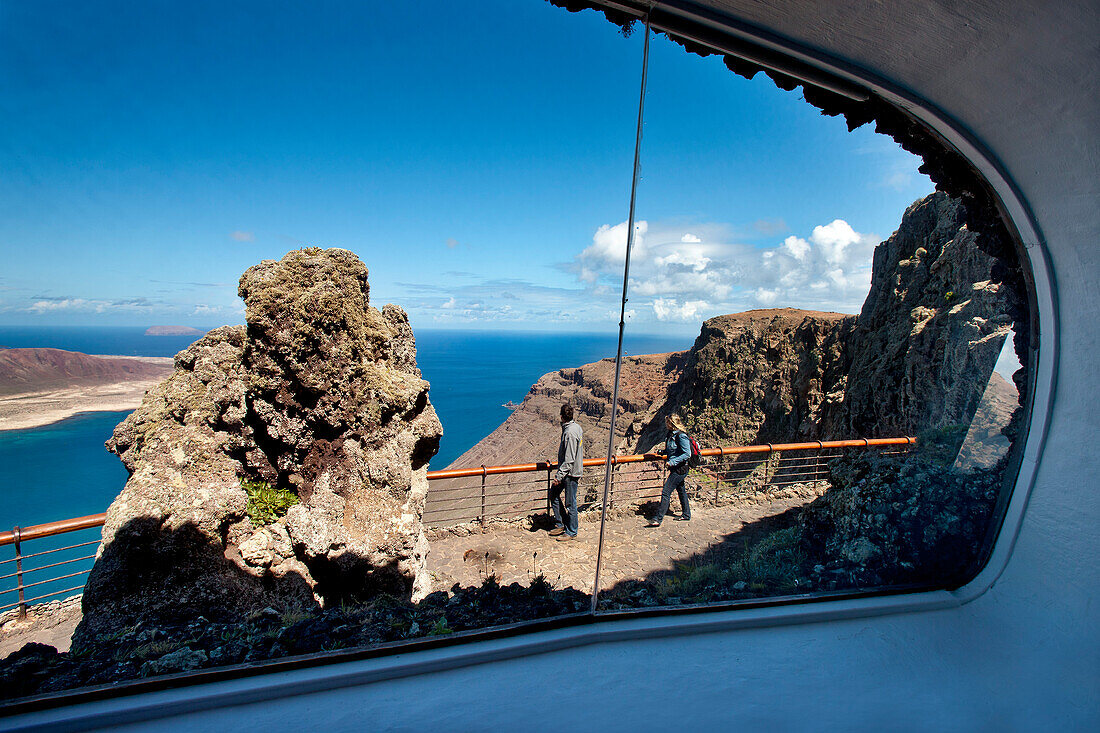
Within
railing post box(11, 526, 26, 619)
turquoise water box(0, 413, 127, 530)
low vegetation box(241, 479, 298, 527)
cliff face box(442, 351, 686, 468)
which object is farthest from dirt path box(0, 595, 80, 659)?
cliff face box(442, 351, 686, 468)

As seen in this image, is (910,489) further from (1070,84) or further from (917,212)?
(917,212)

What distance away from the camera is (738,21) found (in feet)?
4.51

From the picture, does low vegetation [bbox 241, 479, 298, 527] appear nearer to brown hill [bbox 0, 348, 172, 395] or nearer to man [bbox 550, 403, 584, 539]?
brown hill [bbox 0, 348, 172, 395]

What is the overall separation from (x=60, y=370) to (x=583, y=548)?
6895mm

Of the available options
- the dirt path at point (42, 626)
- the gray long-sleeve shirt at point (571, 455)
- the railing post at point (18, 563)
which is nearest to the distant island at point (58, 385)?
the railing post at point (18, 563)

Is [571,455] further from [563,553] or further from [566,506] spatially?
[563,553]

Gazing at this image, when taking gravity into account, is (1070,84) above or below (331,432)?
above

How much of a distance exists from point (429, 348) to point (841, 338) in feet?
316

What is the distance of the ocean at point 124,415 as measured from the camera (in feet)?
26.9

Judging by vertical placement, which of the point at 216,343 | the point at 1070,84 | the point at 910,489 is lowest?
the point at 910,489

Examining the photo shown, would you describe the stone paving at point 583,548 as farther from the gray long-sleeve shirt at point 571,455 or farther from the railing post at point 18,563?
the railing post at point 18,563

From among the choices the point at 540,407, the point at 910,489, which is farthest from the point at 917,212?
the point at 540,407

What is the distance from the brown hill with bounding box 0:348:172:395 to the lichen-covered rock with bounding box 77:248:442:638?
2.89 ft

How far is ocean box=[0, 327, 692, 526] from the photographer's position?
8203mm
